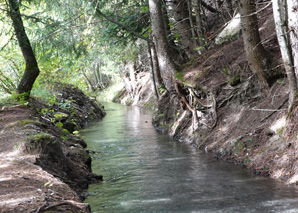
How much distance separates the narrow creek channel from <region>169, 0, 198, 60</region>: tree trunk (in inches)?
215

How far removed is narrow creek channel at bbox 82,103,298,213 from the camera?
20.5 ft

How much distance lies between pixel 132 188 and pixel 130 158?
3.19 meters

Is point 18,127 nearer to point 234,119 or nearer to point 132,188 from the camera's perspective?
point 132,188

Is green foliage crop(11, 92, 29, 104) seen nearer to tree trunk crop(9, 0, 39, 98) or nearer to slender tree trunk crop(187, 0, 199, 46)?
tree trunk crop(9, 0, 39, 98)

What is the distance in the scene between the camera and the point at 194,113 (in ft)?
43.0

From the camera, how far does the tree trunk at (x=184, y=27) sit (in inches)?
617

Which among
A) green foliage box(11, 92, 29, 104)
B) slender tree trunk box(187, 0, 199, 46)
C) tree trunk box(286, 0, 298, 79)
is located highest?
slender tree trunk box(187, 0, 199, 46)

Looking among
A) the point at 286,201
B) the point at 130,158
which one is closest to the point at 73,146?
the point at 130,158

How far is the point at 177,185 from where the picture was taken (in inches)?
304

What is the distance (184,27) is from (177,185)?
32.1ft

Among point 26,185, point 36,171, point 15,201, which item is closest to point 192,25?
point 36,171

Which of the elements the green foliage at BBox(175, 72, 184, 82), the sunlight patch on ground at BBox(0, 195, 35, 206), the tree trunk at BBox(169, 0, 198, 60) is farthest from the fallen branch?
the tree trunk at BBox(169, 0, 198, 60)

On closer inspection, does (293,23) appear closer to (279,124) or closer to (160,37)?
(279,124)

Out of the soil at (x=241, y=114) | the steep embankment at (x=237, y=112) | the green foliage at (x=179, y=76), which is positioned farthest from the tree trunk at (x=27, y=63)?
the soil at (x=241, y=114)
